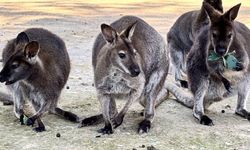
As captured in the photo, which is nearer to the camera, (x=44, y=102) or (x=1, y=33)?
(x=44, y=102)

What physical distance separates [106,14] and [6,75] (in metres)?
10.6

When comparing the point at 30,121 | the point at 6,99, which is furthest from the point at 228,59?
the point at 6,99

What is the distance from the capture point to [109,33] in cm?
527

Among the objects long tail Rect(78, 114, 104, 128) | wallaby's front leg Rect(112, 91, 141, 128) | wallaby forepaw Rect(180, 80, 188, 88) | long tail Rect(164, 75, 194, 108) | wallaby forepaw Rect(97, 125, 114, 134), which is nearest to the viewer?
wallaby forepaw Rect(97, 125, 114, 134)

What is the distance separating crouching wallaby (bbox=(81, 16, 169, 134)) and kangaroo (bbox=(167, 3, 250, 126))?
0.41 metres

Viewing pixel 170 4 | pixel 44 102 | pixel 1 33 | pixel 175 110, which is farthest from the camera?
pixel 170 4

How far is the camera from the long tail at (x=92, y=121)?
5516 millimetres

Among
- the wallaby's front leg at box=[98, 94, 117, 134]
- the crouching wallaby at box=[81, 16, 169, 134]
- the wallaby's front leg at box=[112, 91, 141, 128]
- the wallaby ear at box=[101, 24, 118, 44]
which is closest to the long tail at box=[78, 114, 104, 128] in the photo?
the crouching wallaby at box=[81, 16, 169, 134]

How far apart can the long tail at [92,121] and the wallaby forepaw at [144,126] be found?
396 mm

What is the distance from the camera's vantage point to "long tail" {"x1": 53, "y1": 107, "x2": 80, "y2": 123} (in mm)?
5695

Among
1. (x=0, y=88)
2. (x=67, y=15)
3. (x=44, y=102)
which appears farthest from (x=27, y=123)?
(x=67, y=15)

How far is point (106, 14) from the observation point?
15781 mm

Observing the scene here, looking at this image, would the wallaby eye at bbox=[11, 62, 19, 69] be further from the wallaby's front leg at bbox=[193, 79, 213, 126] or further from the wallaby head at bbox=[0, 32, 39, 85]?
the wallaby's front leg at bbox=[193, 79, 213, 126]

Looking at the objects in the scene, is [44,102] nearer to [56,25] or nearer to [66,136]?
[66,136]
